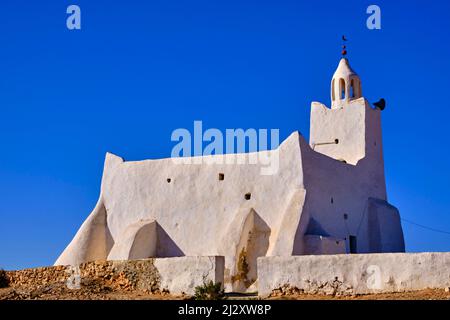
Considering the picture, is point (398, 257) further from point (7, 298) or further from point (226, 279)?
point (7, 298)

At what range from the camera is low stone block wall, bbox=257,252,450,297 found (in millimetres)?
13594

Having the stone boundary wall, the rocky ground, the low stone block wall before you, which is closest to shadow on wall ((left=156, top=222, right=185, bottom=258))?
the stone boundary wall

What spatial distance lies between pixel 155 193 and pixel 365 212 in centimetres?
796

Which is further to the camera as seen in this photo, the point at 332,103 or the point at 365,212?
the point at 332,103

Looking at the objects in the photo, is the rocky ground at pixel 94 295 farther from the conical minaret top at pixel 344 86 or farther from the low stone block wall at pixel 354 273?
the conical minaret top at pixel 344 86

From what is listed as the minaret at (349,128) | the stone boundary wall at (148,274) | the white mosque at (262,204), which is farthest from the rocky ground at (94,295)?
the minaret at (349,128)

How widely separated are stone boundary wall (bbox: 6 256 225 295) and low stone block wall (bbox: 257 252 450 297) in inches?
57.0

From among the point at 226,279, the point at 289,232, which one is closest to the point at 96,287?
the point at 226,279

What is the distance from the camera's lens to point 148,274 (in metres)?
17.1

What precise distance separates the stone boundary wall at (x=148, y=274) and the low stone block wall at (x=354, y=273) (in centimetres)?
145

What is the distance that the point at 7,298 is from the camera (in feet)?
55.0

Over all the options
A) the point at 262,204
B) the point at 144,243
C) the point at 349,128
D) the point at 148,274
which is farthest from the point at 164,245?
the point at 349,128

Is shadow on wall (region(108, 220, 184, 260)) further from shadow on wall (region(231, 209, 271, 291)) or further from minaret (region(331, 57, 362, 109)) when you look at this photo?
minaret (region(331, 57, 362, 109))
